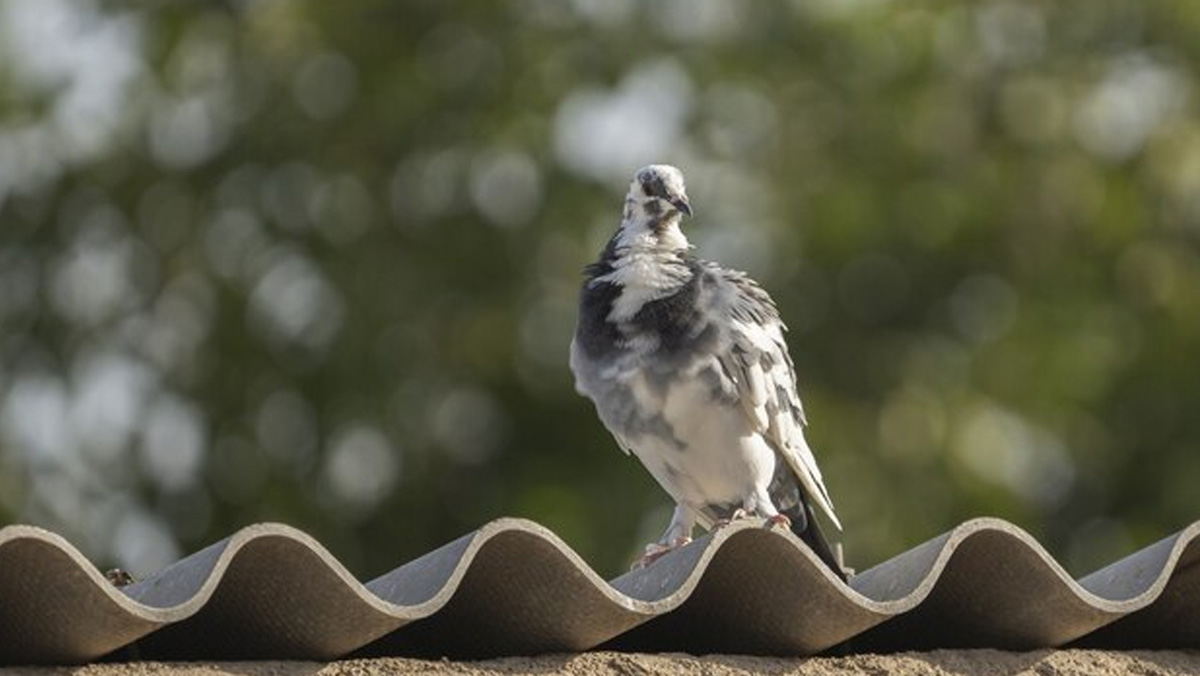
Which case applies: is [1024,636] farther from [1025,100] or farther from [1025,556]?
[1025,100]

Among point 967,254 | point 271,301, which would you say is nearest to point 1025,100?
point 967,254

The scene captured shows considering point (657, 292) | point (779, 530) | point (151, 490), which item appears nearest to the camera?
point (779, 530)

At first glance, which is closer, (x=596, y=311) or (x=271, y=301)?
(x=596, y=311)

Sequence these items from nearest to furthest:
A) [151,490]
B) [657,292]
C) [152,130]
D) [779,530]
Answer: [779,530], [657,292], [151,490], [152,130]

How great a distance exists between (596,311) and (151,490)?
1534cm

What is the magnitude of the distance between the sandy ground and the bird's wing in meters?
1.72

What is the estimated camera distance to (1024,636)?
6.05 meters

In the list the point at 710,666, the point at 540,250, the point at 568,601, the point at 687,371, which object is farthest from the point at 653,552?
the point at 540,250

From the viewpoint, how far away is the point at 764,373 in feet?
26.1

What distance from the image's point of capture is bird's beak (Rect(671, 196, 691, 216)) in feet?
26.1

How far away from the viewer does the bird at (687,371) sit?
7785 millimetres

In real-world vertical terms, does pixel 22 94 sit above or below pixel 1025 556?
above

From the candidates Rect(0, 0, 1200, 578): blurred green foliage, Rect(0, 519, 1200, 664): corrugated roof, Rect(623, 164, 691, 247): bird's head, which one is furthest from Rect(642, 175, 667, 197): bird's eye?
Rect(0, 0, 1200, 578): blurred green foliage

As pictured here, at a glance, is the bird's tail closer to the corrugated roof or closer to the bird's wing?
the bird's wing
